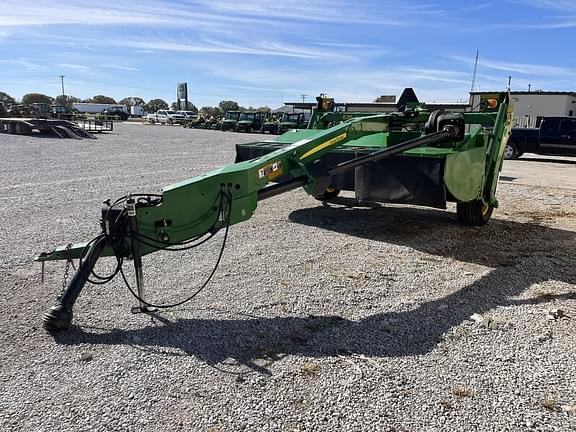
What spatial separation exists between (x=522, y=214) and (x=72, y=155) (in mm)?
13321

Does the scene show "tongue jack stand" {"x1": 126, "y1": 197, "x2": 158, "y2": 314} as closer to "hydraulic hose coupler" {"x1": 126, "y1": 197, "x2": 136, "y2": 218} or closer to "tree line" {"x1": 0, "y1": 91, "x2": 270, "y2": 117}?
"hydraulic hose coupler" {"x1": 126, "y1": 197, "x2": 136, "y2": 218}

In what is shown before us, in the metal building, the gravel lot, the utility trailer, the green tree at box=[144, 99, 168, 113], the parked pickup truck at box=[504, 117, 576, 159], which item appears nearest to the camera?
the gravel lot

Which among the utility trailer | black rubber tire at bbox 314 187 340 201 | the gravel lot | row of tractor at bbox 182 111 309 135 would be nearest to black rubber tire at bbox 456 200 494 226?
the gravel lot

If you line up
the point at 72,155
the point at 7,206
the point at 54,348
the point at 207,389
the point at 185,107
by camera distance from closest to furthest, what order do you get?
the point at 207,389, the point at 54,348, the point at 7,206, the point at 72,155, the point at 185,107

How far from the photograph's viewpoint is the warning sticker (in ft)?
12.6

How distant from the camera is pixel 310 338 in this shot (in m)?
3.54

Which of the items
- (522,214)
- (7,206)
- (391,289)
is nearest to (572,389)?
(391,289)

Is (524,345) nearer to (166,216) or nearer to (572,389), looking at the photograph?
(572,389)

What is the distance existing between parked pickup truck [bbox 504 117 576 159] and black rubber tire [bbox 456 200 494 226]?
464 inches

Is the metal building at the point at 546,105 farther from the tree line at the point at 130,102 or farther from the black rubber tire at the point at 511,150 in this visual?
the tree line at the point at 130,102

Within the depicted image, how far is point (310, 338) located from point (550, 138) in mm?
17166

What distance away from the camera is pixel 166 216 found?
11.9 ft

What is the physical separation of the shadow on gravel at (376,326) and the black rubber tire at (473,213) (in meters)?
0.70

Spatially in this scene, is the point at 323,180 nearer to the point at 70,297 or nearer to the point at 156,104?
the point at 70,297
